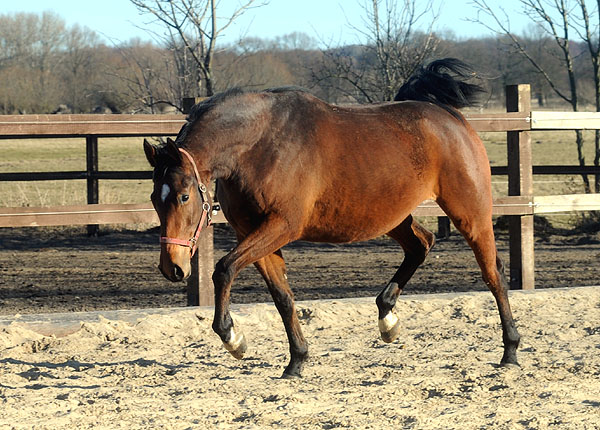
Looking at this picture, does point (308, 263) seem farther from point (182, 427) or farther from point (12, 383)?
point (182, 427)

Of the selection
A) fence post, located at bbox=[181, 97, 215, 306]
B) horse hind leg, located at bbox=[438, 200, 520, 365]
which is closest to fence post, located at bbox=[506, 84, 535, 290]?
horse hind leg, located at bbox=[438, 200, 520, 365]

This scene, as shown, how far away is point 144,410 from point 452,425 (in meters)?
1.52

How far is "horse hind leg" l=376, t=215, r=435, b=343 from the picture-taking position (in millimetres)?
5504

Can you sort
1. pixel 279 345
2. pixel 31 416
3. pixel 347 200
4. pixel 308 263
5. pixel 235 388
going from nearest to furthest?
pixel 31 416 → pixel 235 388 → pixel 347 200 → pixel 279 345 → pixel 308 263

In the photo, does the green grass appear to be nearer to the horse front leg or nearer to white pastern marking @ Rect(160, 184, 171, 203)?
the horse front leg

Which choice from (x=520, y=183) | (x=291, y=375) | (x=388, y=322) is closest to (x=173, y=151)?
(x=291, y=375)

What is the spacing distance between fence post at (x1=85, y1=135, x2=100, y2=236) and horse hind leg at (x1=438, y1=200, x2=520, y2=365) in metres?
7.62

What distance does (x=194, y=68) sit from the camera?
1213 cm

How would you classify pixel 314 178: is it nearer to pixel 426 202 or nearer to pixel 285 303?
pixel 285 303

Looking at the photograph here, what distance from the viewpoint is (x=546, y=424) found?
148 inches

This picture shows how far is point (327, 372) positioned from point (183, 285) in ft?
13.0

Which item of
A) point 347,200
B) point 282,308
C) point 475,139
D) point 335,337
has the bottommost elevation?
point 335,337

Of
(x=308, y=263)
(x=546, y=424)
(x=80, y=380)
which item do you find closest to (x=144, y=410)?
(x=80, y=380)

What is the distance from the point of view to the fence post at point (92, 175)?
468 inches
